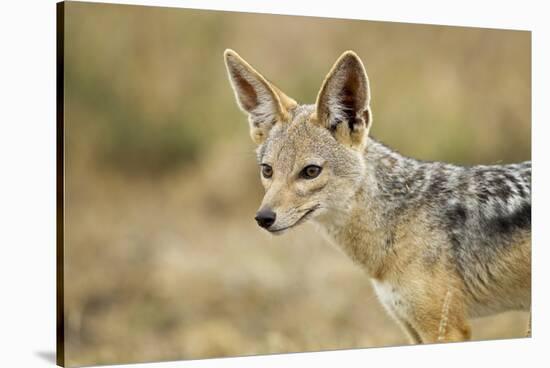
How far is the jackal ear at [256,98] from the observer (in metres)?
6.90

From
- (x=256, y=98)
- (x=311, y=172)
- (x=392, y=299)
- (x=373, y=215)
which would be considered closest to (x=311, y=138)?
(x=311, y=172)

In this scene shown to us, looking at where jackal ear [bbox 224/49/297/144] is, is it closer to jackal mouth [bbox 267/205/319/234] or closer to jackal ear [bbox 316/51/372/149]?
jackal ear [bbox 316/51/372/149]

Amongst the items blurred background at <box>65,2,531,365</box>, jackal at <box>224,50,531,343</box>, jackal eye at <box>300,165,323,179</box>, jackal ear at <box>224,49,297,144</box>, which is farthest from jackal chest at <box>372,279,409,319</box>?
jackal ear at <box>224,49,297,144</box>

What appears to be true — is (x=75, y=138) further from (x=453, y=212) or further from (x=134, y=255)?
(x=453, y=212)

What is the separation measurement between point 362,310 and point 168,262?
1923 millimetres

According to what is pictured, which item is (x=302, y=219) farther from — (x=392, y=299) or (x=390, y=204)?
(x=392, y=299)

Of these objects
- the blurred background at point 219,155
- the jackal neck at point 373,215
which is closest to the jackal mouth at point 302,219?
the jackal neck at point 373,215

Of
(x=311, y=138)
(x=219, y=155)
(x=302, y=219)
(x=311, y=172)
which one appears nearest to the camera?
(x=302, y=219)

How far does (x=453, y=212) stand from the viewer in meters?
6.97

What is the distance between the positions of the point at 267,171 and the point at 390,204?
0.94m

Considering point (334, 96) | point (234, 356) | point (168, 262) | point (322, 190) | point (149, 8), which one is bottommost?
point (234, 356)

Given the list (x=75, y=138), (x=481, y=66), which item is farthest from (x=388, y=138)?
(x=75, y=138)

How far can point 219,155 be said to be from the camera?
9711 mm

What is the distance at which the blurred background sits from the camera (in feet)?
25.1
